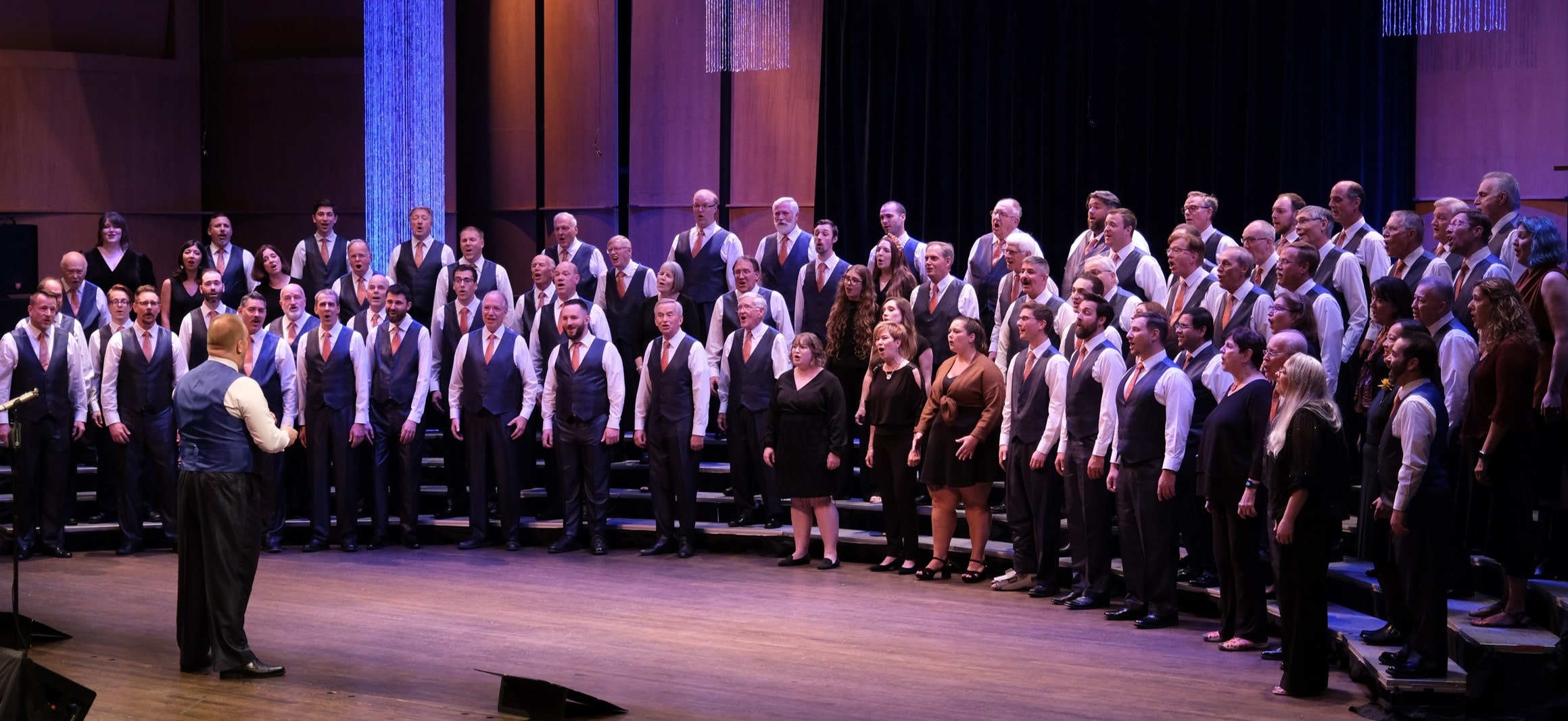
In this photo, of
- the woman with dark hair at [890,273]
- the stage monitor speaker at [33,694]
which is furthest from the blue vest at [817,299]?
the stage monitor speaker at [33,694]

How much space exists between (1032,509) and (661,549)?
6.86 feet

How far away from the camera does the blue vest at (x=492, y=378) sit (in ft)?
25.7

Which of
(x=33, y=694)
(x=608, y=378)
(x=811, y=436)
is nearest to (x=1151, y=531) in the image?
(x=811, y=436)

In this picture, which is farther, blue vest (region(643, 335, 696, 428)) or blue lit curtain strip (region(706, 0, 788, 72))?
blue lit curtain strip (region(706, 0, 788, 72))

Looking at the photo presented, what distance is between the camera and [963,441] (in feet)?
22.1

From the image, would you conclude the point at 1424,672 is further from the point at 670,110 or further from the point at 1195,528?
the point at 670,110

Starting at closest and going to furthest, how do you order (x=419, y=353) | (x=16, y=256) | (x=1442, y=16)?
(x=1442, y=16), (x=419, y=353), (x=16, y=256)

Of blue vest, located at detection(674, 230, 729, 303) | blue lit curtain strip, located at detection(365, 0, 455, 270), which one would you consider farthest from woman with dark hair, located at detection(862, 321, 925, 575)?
blue lit curtain strip, located at detection(365, 0, 455, 270)

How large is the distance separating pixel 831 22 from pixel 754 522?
328 centimetres

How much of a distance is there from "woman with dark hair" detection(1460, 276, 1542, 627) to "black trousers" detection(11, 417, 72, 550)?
22.0 ft

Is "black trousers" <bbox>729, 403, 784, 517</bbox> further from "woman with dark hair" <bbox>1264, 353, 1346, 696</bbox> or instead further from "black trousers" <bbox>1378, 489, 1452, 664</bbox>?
"black trousers" <bbox>1378, 489, 1452, 664</bbox>

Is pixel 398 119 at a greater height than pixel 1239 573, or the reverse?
pixel 398 119

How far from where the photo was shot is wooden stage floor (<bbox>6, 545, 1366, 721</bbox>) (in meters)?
4.61

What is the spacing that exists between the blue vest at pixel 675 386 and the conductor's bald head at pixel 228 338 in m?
2.88
